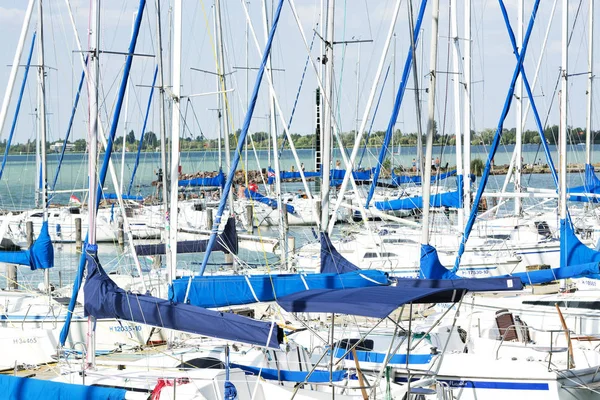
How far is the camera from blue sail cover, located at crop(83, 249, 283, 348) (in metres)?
13.6

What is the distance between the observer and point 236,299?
55.1ft

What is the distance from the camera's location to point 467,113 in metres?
26.5

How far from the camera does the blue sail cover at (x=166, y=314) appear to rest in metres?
13.6

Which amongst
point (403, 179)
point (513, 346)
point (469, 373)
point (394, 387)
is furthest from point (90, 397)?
point (403, 179)

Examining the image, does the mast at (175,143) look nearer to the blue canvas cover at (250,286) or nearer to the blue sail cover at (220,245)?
the blue canvas cover at (250,286)

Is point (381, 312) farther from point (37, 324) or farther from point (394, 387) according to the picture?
point (37, 324)

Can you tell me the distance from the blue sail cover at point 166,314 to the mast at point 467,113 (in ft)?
42.4

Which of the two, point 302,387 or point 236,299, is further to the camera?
point 236,299

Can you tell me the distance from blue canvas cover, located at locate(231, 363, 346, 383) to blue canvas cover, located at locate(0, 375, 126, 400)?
2.32 metres

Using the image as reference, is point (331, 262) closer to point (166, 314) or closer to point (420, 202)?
point (166, 314)

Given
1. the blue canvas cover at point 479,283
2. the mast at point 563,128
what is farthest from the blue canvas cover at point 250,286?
the mast at point 563,128

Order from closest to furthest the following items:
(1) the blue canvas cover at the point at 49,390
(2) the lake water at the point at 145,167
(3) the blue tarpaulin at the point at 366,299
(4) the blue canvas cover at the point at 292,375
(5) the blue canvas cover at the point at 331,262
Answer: (3) the blue tarpaulin at the point at 366,299
(1) the blue canvas cover at the point at 49,390
(4) the blue canvas cover at the point at 292,375
(5) the blue canvas cover at the point at 331,262
(2) the lake water at the point at 145,167

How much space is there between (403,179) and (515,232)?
24890mm

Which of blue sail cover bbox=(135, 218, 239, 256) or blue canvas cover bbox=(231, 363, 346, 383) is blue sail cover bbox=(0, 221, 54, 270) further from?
blue canvas cover bbox=(231, 363, 346, 383)
